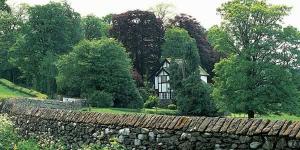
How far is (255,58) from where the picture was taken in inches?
1975

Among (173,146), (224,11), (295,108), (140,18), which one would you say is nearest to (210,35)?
(224,11)

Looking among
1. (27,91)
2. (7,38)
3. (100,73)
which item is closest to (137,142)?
(27,91)

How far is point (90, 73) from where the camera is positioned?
192ft

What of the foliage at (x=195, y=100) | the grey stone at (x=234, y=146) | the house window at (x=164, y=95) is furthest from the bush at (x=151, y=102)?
the grey stone at (x=234, y=146)

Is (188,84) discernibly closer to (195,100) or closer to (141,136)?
(195,100)

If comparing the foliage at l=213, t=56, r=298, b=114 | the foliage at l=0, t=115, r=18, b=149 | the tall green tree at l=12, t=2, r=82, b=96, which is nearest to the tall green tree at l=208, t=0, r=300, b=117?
the foliage at l=213, t=56, r=298, b=114

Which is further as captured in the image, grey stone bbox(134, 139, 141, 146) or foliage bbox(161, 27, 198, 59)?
foliage bbox(161, 27, 198, 59)

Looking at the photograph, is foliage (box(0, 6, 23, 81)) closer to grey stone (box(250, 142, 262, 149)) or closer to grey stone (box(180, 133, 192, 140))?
grey stone (box(180, 133, 192, 140))

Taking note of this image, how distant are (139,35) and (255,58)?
3370 centimetres

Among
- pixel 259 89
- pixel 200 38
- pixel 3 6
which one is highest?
pixel 3 6

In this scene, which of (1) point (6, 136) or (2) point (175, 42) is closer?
(1) point (6, 136)

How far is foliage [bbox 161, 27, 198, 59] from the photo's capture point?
86.1 metres

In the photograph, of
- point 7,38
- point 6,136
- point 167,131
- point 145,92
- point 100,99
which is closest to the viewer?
point 167,131

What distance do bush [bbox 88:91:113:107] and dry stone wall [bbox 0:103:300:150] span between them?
3950 centimetres
